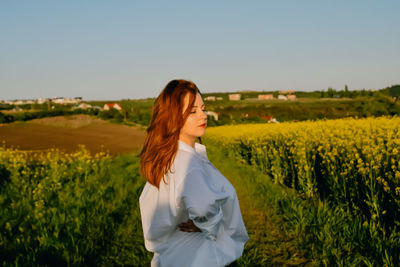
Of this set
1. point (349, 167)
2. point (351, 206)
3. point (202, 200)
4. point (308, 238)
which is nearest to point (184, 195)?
point (202, 200)

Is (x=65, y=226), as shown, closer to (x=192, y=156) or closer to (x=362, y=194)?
(x=192, y=156)

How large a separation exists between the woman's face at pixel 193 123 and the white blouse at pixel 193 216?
11 cm

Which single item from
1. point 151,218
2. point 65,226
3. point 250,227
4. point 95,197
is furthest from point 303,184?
point 151,218

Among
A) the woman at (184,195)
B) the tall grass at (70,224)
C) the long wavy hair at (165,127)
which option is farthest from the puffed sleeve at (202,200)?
the tall grass at (70,224)

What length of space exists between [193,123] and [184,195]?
0.52 metres

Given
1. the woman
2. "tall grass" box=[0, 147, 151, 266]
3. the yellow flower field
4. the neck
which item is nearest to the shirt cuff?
the woman

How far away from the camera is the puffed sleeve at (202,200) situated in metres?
1.29

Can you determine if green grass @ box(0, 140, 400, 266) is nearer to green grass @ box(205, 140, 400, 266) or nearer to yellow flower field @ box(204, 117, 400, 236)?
green grass @ box(205, 140, 400, 266)

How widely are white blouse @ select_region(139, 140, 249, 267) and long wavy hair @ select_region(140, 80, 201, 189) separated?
0.07 m

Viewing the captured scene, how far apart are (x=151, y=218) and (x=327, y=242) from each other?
2.75 m

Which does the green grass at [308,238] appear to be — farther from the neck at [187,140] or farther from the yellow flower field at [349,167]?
the neck at [187,140]

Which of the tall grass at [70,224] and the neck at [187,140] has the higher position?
the neck at [187,140]

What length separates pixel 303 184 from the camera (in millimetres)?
6047

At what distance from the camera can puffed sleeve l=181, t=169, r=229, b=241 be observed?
50.9 inches
